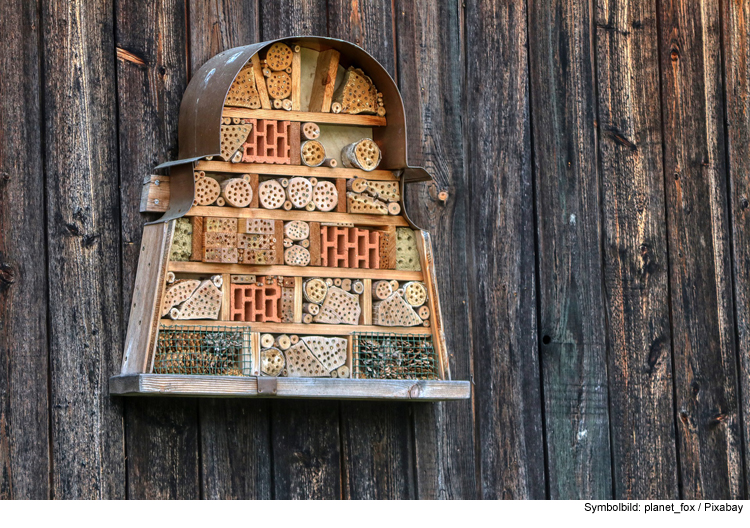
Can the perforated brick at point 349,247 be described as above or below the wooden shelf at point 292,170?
below

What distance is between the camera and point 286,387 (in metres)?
2.45

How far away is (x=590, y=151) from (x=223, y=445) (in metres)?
1.36

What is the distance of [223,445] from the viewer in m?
2.59

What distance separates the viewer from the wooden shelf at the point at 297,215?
98.4 inches

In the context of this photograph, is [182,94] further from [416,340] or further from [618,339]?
[618,339]

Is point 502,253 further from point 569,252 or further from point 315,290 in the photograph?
point 315,290

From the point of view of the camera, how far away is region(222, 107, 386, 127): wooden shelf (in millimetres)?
2551

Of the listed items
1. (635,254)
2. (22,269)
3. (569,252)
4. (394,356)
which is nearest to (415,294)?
(394,356)

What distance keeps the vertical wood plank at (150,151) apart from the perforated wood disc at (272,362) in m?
0.22

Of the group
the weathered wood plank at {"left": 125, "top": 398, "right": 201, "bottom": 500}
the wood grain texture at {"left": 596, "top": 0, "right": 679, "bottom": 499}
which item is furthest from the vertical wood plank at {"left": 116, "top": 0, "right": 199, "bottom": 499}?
the wood grain texture at {"left": 596, "top": 0, "right": 679, "bottom": 499}

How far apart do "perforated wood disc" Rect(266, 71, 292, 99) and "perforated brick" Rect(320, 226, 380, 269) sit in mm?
348

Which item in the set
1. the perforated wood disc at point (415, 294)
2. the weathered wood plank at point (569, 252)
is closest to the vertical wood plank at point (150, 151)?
the perforated wood disc at point (415, 294)

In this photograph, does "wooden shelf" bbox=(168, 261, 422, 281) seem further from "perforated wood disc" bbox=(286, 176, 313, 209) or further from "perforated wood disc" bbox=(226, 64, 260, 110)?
"perforated wood disc" bbox=(226, 64, 260, 110)

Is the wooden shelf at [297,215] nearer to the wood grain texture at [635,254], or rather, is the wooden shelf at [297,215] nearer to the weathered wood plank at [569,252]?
the weathered wood plank at [569,252]
